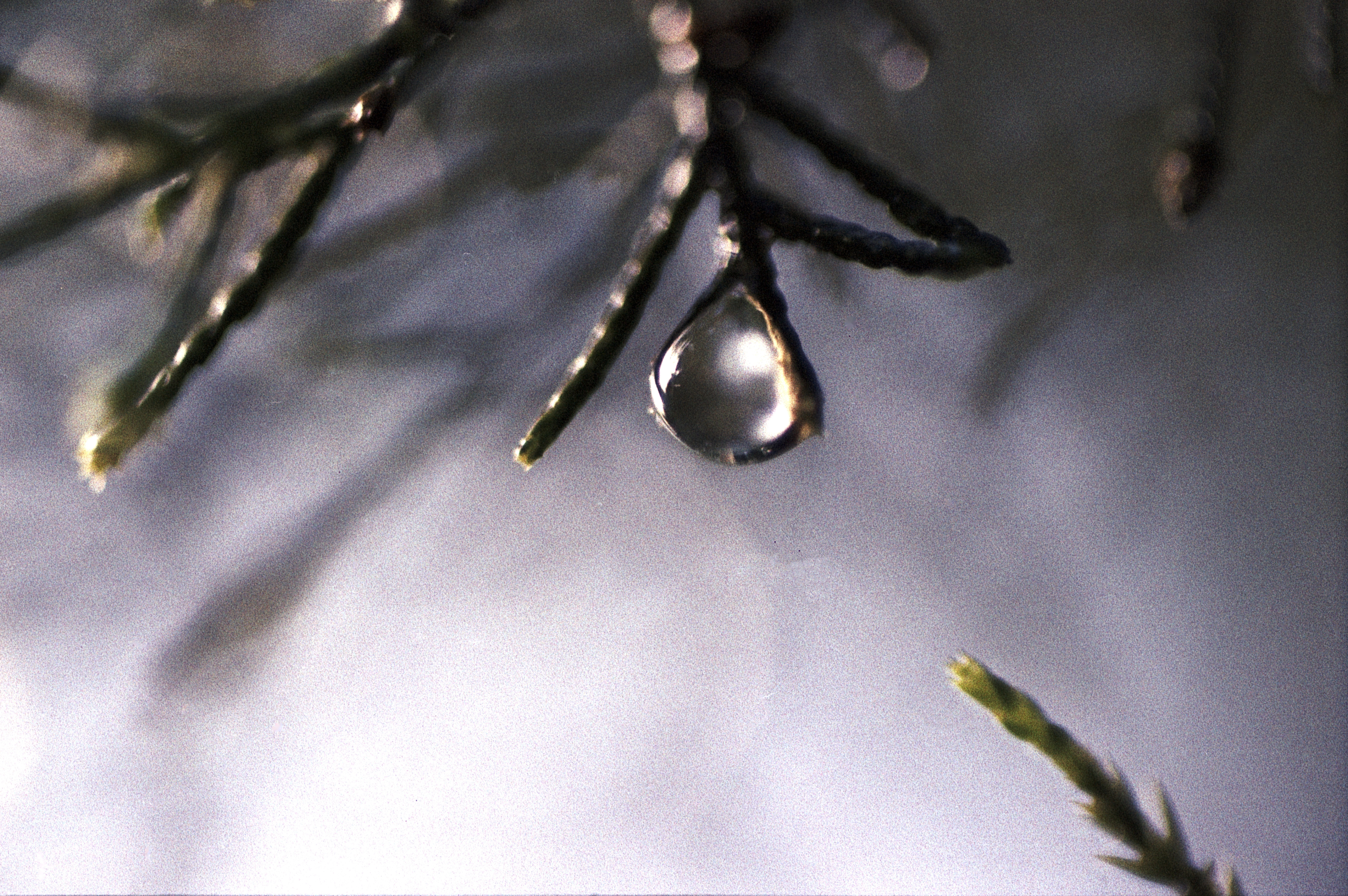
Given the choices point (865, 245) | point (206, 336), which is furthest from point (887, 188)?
point (206, 336)

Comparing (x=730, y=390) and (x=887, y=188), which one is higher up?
(x=887, y=188)

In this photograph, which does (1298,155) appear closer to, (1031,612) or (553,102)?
(1031,612)

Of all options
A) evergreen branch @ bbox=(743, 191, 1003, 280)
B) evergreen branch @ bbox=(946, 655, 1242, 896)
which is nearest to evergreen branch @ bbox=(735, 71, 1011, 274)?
evergreen branch @ bbox=(743, 191, 1003, 280)

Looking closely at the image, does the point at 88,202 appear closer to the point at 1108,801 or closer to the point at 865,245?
the point at 865,245

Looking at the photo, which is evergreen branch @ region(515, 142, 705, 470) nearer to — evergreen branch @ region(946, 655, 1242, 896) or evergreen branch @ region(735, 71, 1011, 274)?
evergreen branch @ region(735, 71, 1011, 274)

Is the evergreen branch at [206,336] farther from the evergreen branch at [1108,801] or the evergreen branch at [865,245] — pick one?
the evergreen branch at [1108,801]

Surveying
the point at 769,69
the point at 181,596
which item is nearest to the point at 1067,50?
the point at 769,69
